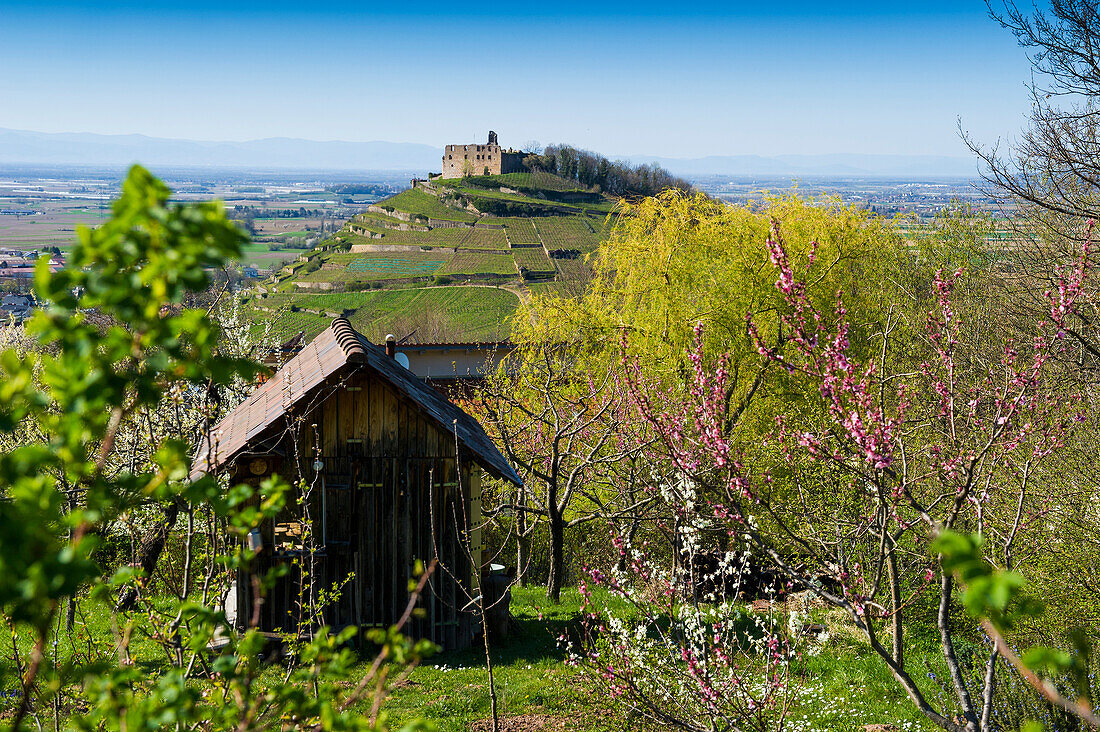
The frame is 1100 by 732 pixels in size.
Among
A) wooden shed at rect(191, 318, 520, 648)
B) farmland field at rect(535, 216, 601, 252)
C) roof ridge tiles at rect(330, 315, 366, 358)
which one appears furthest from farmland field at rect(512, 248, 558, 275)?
wooden shed at rect(191, 318, 520, 648)

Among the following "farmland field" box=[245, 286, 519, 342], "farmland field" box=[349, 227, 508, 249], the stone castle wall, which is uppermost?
the stone castle wall

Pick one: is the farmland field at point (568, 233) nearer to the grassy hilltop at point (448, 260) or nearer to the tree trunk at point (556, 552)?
the grassy hilltop at point (448, 260)

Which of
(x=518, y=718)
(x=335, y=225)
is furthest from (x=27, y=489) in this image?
(x=335, y=225)

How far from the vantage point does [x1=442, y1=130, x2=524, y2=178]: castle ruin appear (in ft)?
484

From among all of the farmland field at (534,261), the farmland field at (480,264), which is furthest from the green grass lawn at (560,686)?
the farmland field at (480,264)

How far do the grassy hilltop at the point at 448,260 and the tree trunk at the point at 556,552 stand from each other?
4104cm

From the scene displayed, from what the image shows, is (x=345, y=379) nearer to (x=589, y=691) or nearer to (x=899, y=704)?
(x=589, y=691)

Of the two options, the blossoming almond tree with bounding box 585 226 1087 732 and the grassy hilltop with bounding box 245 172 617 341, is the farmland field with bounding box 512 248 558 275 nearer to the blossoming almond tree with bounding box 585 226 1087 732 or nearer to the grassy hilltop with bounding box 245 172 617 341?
the grassy hilltop with bounding box 245 172 617 341

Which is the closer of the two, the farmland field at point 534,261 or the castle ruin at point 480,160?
the farmland field at point 534,261

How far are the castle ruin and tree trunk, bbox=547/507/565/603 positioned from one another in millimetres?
137302

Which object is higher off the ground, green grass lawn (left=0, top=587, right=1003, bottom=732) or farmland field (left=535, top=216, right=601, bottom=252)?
farmland field (left=535, top=216, right=601, bottom=252)

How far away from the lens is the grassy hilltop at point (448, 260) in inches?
2940

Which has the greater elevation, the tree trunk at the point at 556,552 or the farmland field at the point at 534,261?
the farmland field at the point at 534,261

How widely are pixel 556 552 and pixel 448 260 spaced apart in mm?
87072
